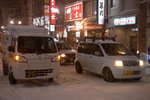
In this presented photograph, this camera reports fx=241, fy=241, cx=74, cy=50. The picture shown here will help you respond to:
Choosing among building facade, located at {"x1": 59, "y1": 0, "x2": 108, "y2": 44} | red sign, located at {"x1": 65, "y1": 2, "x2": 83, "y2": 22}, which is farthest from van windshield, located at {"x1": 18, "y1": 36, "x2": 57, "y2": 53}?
red sign, located at {"x1": 65, "y1": 2, "x2": 83, "y2": 22}

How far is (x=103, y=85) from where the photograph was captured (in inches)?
391

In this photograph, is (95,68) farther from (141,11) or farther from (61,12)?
(61,12)

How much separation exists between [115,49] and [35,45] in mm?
3865

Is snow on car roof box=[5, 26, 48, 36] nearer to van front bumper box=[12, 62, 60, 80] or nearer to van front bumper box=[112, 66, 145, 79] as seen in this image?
van front bumper box=[12, 62, 60, 80]

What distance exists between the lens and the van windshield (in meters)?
9.97

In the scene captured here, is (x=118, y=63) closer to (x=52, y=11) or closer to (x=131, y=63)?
(x=131, y=63)

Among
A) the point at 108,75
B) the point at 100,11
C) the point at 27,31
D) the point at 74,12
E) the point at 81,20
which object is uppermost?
the point at 74,12

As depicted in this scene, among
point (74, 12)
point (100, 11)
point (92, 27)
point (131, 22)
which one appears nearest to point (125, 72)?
point (131, 22)

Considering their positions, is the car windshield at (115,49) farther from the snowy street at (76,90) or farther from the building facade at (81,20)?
the building facade at (81,20)

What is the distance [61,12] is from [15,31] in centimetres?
2702

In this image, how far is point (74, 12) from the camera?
109 ft

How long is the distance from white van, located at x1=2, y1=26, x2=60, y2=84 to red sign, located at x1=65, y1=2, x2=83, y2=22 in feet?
A: 70.0

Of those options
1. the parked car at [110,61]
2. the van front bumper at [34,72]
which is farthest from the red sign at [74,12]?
the van front bumper at [34,72]

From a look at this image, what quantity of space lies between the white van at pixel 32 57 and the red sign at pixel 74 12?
70.0ft
